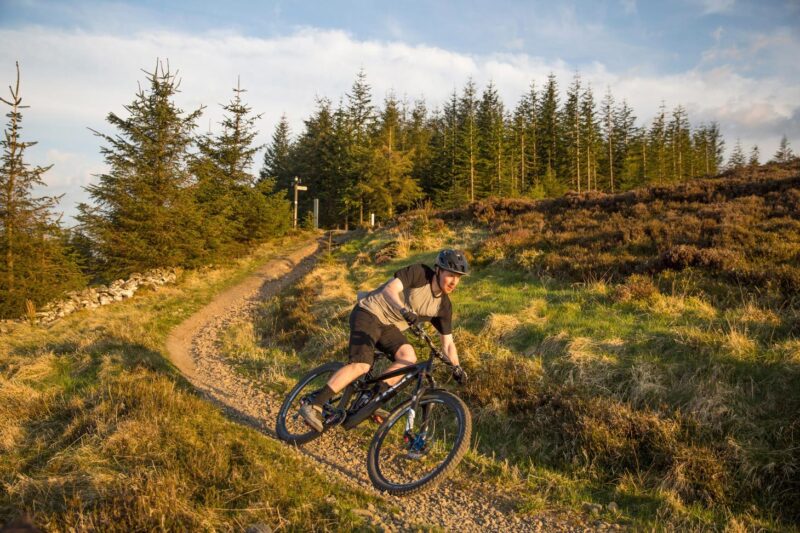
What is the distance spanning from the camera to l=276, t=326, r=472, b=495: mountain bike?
15.2 feet

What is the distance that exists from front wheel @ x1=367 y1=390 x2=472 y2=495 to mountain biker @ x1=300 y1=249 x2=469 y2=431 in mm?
475

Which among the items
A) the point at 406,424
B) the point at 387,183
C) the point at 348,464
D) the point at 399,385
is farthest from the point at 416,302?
the point at 387,183

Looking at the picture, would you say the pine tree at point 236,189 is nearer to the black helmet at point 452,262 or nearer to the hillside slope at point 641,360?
the hillside slope at point 641,360

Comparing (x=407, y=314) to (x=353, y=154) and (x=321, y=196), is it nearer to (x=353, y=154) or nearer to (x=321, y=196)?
(x=353, y=154)

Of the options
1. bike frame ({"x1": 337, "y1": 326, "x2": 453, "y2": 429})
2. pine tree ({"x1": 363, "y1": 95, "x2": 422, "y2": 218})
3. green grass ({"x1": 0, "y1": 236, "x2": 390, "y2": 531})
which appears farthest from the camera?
pine tree ({"x1": 363, "y1": 95, "x2": 422, "y2": 218})

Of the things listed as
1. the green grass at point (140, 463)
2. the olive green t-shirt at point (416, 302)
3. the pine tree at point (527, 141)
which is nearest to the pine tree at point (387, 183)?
the pine tree at point (527, 141)

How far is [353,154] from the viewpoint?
36.1m

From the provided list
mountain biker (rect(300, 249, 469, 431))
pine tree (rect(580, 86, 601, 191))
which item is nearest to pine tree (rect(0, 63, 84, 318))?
mountain biker (rect(300, 249, 469, 431))

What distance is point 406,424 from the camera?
16.2ft

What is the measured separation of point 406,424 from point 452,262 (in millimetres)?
1870

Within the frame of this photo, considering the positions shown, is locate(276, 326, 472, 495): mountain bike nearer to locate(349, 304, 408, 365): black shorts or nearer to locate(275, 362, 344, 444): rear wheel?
locate(275, 362, 344, 444): rear wheel

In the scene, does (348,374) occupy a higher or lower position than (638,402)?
higher

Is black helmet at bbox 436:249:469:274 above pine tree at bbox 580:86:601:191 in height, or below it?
below

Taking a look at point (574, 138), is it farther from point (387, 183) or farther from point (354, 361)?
point (354, 361)
